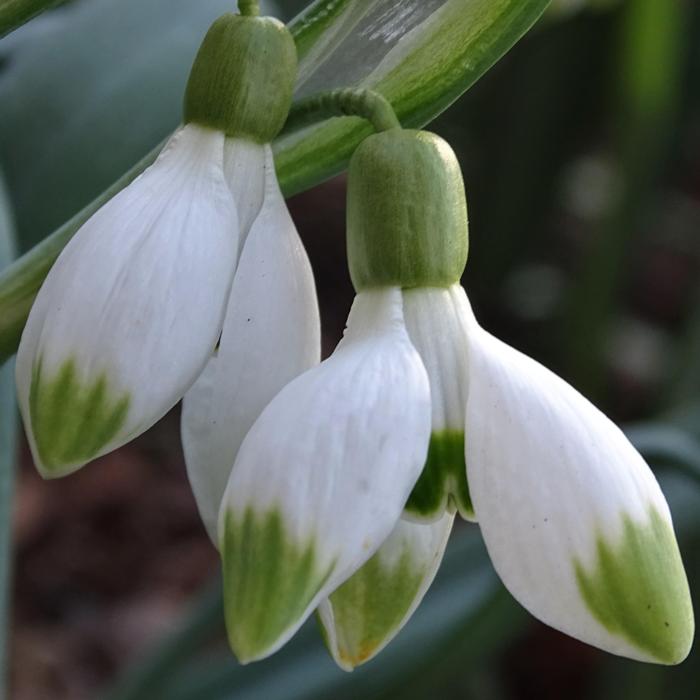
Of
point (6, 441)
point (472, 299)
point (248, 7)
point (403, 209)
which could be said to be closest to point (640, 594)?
point (403, 209)

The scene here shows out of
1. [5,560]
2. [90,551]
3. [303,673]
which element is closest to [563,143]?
[90,551]

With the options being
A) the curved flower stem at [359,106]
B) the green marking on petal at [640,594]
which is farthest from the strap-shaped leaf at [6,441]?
the green marking on petal at [640,594]

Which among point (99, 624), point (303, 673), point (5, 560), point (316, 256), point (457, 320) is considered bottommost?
point (316, 256)

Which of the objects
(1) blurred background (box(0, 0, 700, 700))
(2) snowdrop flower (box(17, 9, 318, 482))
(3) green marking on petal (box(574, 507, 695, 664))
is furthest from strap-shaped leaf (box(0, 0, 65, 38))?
(1) blurred background (box(0, 0, 700, 700))

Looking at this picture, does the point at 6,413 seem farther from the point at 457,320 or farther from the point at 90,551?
the point at 90,551

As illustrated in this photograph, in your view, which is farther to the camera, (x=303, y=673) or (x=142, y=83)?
(x=303, y=673)

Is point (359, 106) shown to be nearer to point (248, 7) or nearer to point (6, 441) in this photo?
point (248, 7)

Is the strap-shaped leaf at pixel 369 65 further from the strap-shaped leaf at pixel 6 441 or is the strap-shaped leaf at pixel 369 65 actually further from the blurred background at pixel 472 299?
the blurred background at pixel 472 299

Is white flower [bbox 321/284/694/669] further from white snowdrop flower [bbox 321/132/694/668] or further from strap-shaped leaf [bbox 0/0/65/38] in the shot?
strap-shaped leaf [bbox 0/0/65/38]
